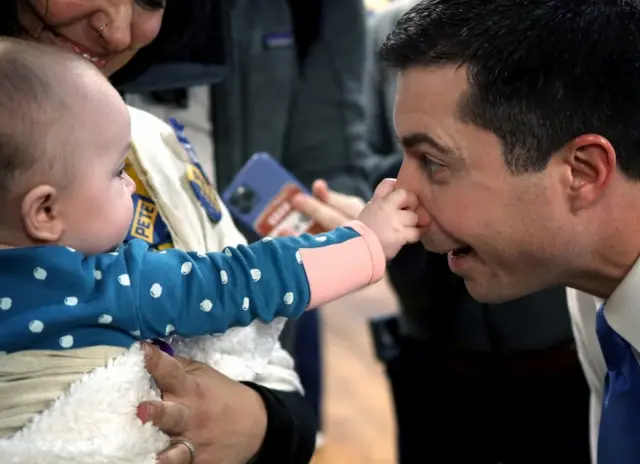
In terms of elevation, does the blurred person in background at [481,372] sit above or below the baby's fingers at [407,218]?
below

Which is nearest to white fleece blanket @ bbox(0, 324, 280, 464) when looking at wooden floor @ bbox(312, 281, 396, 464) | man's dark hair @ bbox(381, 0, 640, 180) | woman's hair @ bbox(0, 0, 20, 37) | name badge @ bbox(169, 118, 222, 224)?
name badge @ bbox(169, 118, 222, 224)

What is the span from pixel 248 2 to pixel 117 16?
600 millimetres

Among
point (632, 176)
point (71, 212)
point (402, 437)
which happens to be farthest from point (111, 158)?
point (402, 437)

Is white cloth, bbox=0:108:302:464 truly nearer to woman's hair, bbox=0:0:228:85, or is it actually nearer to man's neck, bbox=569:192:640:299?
woman's hair, bbox=0:0:228:85

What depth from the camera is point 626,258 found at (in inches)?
41.4

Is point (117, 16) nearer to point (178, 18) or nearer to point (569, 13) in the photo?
point (178, 18)

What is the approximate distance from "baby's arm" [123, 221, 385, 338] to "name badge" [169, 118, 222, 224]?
18 centimetres

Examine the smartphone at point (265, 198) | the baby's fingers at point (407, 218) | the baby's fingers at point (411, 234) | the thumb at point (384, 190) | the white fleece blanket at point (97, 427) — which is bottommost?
the white fleece blanket at point (97, 427)

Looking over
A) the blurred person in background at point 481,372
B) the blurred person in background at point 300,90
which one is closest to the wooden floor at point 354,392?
the blurred person in background at point 481,372

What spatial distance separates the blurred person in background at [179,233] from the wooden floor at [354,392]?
5.03 feet

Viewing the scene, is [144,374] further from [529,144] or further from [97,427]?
[529,144]

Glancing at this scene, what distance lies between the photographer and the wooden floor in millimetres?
2566

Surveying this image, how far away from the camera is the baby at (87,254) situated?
2.57 feet

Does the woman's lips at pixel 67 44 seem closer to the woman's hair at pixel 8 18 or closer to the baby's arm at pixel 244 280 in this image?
the woman's hair at pixel 8 18
